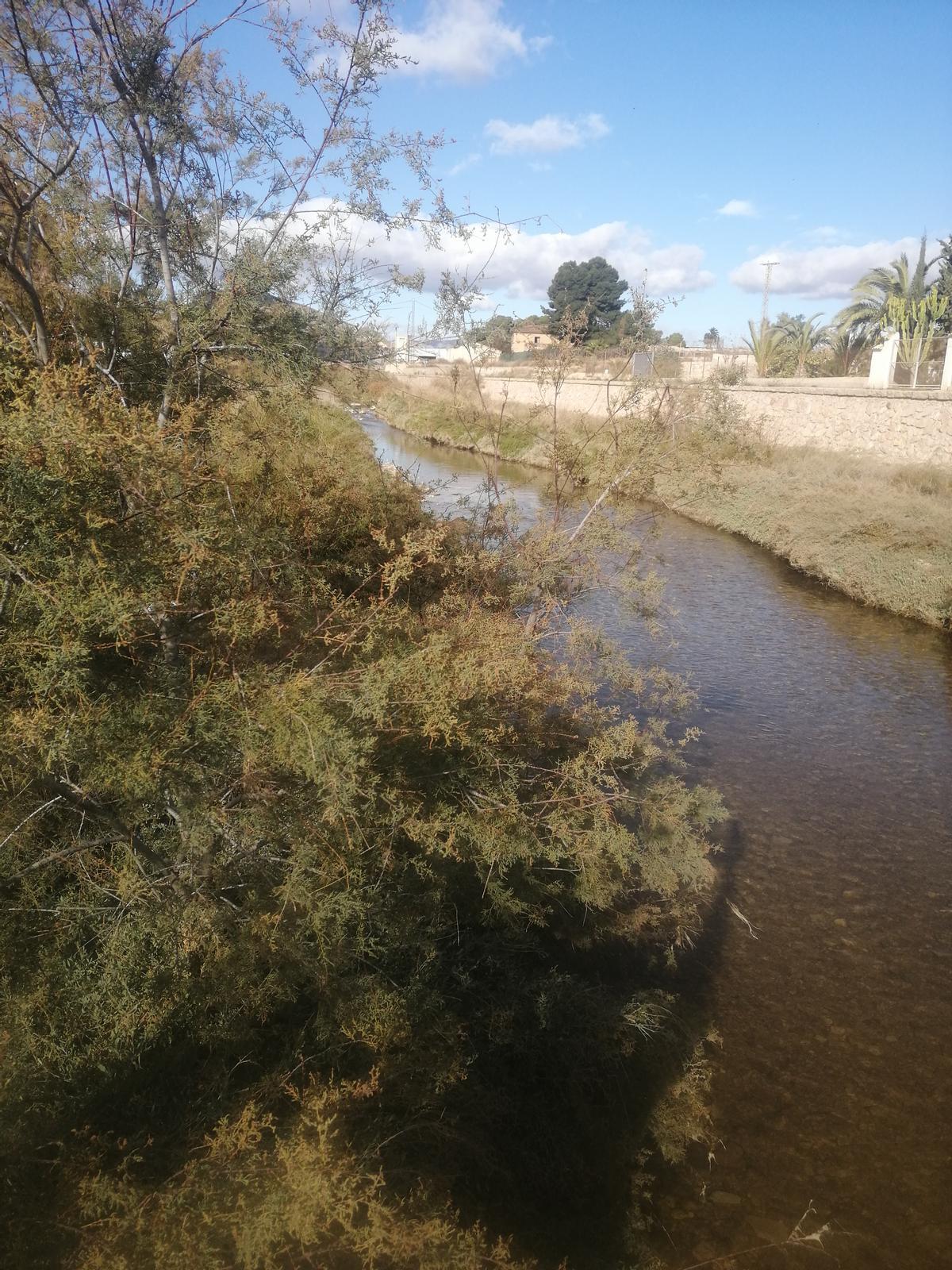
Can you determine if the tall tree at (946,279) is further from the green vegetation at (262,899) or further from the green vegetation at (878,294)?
the green vegetation at (262,899)

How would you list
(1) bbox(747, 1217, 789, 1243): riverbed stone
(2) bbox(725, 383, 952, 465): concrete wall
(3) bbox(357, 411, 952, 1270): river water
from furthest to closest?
(2) bbox(725, 383, 952, 465): concrete wall → (3) bbox(357, 411, 952, 1270): river water → (1) bbox(747, 1217, 789, 1243): riverbed stone

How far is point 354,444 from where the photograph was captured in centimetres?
800

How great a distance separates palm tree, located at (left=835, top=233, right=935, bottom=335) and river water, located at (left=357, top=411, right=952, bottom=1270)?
19.3 meters

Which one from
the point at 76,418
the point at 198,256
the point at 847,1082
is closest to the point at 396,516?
the point at 198,256

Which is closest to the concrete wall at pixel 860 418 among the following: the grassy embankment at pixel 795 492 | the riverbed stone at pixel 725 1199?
the grassy embankment at pixel 795 492

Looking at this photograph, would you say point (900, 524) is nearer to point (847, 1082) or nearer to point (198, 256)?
point (847, 1082)

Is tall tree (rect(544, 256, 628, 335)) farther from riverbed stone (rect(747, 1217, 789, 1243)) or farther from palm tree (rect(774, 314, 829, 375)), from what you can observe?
riverbed stone (rect(747, 1217, 789, 1243))

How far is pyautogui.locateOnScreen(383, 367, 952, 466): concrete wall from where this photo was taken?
16641 millimetres

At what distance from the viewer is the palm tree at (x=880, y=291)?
25.8 metres

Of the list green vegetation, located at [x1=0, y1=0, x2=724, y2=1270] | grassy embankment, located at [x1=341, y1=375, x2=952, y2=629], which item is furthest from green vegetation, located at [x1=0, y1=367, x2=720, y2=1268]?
grassy embankment, located at [x1=341, y1=375, x2=952, y2=629]

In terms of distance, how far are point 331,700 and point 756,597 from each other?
35.8 feet

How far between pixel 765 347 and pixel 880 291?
3.81m

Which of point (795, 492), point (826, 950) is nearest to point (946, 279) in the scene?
point (795, 492)

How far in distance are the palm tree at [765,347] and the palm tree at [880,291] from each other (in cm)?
211
